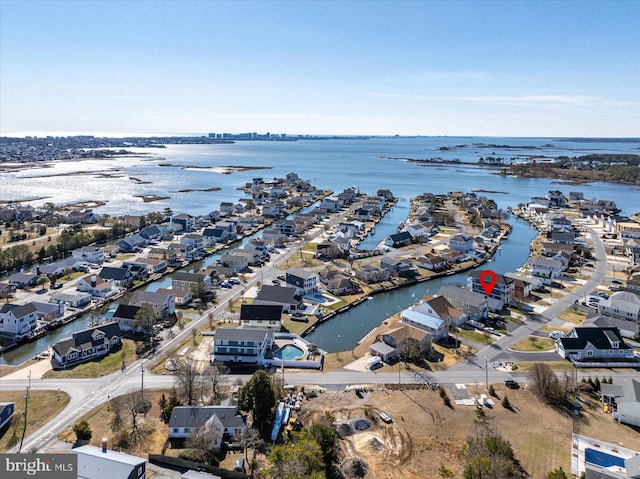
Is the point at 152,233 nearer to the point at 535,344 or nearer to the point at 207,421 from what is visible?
the point at 207,421

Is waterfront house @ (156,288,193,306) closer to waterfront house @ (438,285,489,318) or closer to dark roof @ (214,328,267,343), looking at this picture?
dark roof @ (214,328,267,343)

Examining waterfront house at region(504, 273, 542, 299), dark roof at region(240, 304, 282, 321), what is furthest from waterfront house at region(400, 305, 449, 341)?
waterfront house at region(504, 273, 542, 299)

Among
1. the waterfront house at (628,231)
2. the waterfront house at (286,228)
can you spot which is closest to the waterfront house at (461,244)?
the waterfront house at (286,228)

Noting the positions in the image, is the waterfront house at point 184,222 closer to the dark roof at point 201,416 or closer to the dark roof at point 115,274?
the dark roof at point 115,274

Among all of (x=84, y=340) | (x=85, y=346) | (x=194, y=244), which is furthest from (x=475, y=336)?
(x=194, y=244)

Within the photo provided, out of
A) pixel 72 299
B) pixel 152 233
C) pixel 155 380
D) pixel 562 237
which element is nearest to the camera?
pixel 155 380
